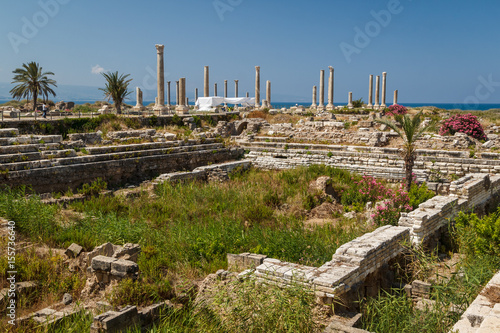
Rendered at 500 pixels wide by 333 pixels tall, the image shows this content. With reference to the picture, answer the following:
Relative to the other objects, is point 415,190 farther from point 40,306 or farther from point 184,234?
point 40,306

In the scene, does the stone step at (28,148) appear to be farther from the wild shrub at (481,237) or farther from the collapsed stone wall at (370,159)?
the wild shrub at (481,237)

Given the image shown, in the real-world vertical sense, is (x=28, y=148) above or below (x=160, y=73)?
below

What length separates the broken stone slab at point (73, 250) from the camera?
836cm

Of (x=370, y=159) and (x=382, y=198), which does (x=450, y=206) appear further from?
(x=370, y=159)

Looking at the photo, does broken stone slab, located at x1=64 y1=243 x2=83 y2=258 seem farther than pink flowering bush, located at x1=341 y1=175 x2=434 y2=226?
No

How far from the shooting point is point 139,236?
31.3 ft

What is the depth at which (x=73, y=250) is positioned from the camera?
8.39 meters

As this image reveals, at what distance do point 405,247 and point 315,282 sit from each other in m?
3.24

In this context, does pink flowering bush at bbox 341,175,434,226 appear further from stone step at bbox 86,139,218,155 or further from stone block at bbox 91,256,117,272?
stone step at bbox 86,139,218,155

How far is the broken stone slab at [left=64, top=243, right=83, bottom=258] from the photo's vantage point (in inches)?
329

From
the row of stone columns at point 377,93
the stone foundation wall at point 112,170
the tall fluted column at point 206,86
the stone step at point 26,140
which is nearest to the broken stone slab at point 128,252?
the stone foundation wall at point 112,170

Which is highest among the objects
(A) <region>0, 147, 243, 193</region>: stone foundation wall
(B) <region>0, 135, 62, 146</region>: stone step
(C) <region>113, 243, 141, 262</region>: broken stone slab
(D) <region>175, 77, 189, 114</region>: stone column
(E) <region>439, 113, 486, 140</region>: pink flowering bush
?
(D) <region>175, 77, 189, 114</region>: stone column

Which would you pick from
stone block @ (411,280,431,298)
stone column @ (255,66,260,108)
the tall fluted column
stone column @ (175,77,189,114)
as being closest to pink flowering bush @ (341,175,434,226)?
stone block @ (411,280,431,298)

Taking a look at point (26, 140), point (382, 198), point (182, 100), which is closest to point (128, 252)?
point (382, 198)
